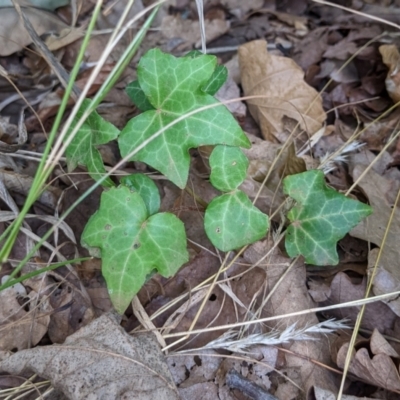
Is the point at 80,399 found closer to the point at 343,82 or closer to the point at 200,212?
the point at 200,212

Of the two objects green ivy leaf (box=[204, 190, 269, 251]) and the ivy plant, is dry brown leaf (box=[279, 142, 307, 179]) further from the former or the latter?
green ivy leaf (box=[204, 190, 269, 251])

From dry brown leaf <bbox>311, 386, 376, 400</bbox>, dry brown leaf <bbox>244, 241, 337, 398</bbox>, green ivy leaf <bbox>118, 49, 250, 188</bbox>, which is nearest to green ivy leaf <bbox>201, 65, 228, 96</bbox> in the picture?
green ivy leaf <bbox>118, 49, 250, 188</bbox>

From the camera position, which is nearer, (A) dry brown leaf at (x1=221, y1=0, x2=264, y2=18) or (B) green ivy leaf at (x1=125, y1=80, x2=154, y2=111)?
(B) green ivy leaf at (x1=125, y1=80, x2=154, y2=111)

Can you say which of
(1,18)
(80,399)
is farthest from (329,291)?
(1,18)

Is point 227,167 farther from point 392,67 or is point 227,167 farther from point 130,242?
point 392,67

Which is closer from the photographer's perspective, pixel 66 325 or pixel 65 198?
pixel 66 325

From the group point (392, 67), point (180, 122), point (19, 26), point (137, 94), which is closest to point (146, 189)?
point (180, 122)

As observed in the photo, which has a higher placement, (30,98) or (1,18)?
(1,18)
